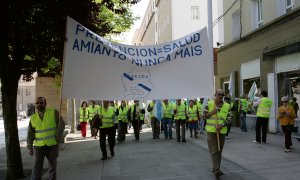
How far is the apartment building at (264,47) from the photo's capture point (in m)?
15.0

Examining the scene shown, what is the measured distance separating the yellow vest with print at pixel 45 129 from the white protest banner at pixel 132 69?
0.62 meters

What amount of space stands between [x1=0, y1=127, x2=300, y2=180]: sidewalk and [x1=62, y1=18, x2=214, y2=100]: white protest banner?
203 centimetres

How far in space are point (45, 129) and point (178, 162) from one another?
4.13 m

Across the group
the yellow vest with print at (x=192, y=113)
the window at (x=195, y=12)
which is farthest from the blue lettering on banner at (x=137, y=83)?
the window at (x=195, y=12)

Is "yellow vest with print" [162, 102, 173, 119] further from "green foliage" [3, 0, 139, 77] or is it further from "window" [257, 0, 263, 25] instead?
"green foliage" [3, 0, 139, 77]

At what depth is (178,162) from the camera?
10.2 m

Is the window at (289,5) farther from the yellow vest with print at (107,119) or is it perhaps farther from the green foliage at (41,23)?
the yellow vest with print at (107,119)

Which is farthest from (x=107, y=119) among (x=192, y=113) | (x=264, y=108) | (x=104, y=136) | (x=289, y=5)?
(x=289, y=5)

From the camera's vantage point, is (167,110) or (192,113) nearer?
(192,113)

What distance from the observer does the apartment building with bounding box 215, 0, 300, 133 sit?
590 inches

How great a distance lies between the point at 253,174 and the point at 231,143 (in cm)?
538

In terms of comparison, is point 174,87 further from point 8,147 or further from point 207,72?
point 8,147

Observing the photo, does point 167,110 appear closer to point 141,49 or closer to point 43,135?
point 141,49

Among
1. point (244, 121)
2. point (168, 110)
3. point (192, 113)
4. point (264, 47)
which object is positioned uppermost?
point (264, 47)
